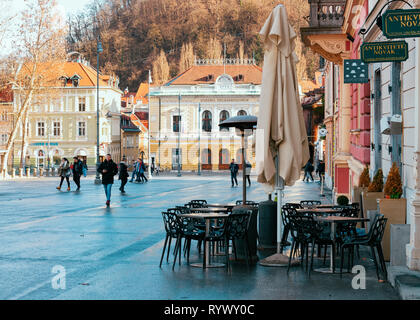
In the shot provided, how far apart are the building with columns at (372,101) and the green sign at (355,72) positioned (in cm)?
17

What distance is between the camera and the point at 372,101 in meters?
15.7

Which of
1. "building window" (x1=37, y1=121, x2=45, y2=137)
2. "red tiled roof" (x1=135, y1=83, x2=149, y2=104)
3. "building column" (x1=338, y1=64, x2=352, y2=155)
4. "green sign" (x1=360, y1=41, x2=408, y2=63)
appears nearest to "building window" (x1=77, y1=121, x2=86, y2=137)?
"building window" (x1=37, y1=121, x2=45, y2=137)

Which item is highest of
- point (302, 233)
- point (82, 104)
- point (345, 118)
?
point (82, 104)

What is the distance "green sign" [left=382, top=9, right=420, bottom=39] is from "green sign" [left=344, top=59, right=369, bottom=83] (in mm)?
8275

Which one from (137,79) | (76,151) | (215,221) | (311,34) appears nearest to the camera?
(215,221)

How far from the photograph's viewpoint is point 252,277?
896 centimetres

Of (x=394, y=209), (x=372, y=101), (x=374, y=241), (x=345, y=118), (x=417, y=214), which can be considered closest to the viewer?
(x=417, y=214)

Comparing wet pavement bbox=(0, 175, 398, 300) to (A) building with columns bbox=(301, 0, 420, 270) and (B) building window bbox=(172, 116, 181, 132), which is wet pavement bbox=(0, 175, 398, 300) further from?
(B) building window bbox=(172, 116, 181, 132)

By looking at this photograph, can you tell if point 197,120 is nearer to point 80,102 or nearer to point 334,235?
point 80,102

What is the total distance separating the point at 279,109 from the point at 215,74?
7300 cm

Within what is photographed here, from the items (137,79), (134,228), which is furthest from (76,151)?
(134,228)

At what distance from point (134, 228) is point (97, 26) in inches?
4894

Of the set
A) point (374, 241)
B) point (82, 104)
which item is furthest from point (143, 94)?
point (374, 241)
